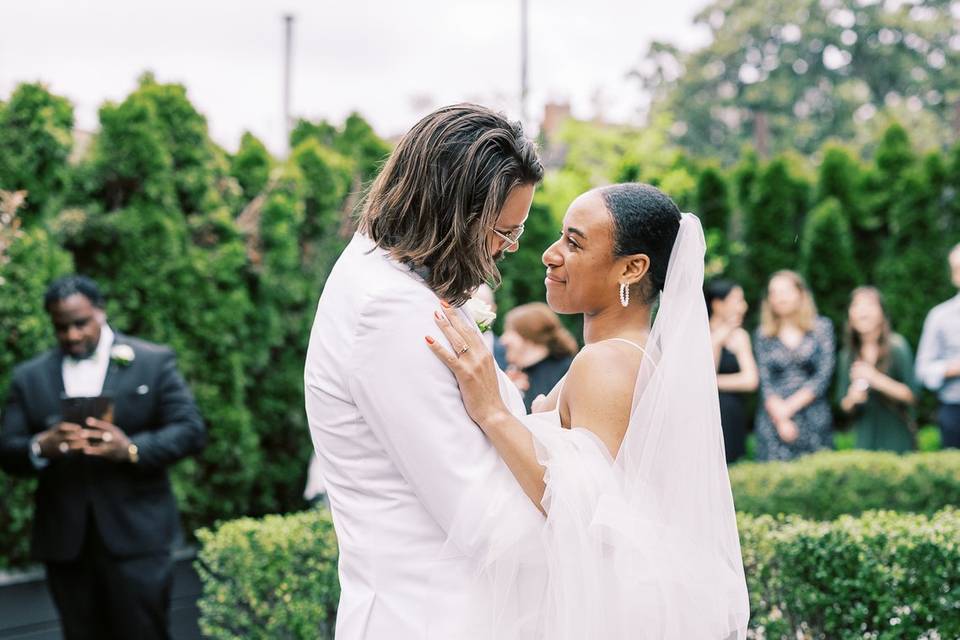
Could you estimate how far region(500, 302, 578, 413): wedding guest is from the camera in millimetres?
6727

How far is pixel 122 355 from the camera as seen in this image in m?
5.51

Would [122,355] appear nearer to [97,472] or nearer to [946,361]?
[97,472]

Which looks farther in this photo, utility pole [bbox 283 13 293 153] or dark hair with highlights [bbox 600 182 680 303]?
utility pole [bbox 283 13 293 153]

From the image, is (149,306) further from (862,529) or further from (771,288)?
(862,529)

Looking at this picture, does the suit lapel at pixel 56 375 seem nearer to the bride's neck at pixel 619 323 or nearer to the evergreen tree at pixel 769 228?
the bride's neck at pixel 619 323

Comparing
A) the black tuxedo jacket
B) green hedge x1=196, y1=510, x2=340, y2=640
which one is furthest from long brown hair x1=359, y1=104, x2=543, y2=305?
the black tuxedo jacket

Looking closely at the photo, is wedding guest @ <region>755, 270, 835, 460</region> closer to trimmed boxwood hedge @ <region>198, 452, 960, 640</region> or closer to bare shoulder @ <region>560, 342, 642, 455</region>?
trimmed boxwood hedge @ <region>198, 452, 960, 640</region>

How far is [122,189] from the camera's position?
7.91 m

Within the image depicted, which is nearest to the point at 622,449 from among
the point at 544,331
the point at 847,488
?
the point at 544,331

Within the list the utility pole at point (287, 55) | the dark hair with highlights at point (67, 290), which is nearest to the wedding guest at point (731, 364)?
the dark hair with highlights at point (67, 290)

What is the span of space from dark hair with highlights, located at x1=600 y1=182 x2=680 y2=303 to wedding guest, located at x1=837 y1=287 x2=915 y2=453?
6.40m

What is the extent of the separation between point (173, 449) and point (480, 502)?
11.9ft

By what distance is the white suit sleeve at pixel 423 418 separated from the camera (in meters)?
2.13

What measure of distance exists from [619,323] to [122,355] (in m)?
3.58
